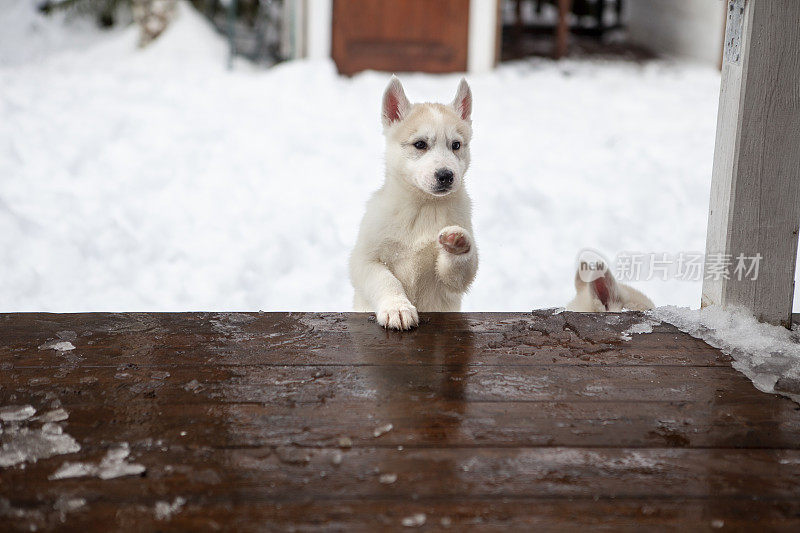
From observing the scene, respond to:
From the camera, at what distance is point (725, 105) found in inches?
116

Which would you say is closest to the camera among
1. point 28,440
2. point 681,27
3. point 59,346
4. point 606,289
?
point 28,440

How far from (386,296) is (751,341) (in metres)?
1.28

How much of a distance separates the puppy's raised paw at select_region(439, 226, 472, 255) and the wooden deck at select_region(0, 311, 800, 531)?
289 millimetres

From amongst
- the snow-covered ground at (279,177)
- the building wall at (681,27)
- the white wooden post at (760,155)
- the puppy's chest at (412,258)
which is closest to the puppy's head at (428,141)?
the puppy's chest at (412,258)

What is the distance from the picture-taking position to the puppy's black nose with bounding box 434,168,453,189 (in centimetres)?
345

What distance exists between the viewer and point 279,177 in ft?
25.8

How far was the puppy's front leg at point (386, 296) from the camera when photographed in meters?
2.97

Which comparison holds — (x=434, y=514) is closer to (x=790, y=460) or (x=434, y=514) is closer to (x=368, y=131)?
(x=790, y=460)

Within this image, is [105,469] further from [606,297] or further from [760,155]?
[606,297]

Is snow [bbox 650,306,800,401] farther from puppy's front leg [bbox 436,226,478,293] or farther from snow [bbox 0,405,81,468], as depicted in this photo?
snow [bbox 0,405,81,468]

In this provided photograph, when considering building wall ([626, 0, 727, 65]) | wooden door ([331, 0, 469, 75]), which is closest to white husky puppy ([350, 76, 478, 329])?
wooden door ([331, 0, 469, 75])

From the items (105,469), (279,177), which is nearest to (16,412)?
(105,469)

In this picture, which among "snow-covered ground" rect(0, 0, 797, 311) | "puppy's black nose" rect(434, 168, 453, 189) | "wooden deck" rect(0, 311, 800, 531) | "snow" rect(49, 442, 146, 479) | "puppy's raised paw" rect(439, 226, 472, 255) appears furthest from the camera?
"snow-covered ground" rect(0, 0, 797, 311)

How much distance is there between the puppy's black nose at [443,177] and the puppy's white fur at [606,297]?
99 cm
